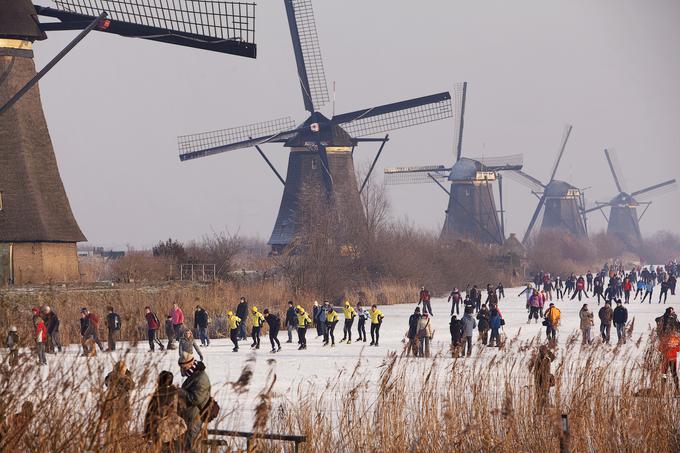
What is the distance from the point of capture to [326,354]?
80.5 ft

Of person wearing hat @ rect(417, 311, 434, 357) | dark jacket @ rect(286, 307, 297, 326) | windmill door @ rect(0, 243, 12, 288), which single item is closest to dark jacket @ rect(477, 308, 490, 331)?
person wearing hat @ rect(417, 311, 434, 357)

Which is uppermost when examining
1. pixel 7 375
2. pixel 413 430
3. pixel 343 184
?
pixel 343 184

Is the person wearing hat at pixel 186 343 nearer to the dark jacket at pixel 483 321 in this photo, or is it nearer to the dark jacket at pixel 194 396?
the dark jacket at pixel 194 396

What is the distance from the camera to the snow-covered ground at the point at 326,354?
14732 mm

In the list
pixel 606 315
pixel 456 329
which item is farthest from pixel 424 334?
pixel 606 315

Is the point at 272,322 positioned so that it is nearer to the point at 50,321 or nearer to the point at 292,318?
the point at 292,318

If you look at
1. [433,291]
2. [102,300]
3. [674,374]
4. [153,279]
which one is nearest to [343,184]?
[433,291]

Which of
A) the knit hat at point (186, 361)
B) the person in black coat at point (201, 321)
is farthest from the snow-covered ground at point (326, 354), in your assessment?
the knit hat at point (186, 361)

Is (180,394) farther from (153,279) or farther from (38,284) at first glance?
(153,279)

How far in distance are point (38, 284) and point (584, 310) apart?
15626 millimetres

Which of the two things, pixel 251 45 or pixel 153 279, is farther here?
pixel 153 279

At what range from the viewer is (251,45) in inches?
1163

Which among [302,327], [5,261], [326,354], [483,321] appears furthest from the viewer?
[5,261]

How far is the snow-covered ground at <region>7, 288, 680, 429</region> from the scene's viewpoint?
1473 centimetres
